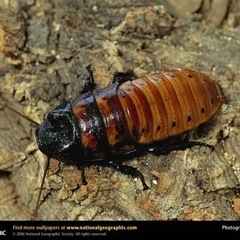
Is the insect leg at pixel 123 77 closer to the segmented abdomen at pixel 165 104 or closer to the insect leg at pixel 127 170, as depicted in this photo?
the segmented abdomen at pixel 165 104

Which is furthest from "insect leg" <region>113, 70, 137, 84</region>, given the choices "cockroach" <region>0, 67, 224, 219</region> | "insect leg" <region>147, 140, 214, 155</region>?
"insect leg" <region>147, 140, 214, 155</region>

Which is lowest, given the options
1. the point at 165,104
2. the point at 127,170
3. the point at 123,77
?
the point at 127,170

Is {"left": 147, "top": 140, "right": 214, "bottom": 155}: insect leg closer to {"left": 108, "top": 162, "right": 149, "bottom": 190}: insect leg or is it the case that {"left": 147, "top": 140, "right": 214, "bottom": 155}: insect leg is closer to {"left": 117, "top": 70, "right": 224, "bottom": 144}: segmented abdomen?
{"left": 117, "top": 70, "right": 224, "bottom": 144}: segmented abdomen

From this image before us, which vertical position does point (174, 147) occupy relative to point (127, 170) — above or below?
above

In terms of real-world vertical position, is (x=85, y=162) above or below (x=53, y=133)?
below

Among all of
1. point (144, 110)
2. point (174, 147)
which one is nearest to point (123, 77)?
point (144, 110)

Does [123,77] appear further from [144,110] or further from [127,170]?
[127,170]
